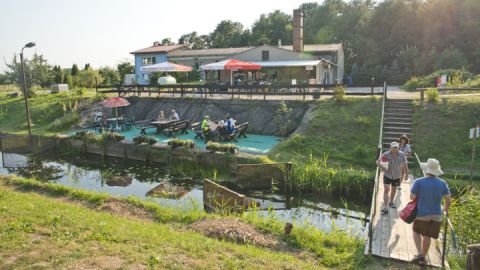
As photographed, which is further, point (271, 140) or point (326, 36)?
point (326, 36)

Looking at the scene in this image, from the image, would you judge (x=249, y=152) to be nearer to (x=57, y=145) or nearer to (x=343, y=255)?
(x=343, y=255)

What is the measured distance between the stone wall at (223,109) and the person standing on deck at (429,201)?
12.4 meters

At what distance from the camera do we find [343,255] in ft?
22.5

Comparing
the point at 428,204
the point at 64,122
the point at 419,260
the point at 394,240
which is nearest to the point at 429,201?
the point at 428,204

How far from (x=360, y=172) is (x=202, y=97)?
41.2 ft

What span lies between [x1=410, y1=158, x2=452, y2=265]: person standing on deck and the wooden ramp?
0.32 m

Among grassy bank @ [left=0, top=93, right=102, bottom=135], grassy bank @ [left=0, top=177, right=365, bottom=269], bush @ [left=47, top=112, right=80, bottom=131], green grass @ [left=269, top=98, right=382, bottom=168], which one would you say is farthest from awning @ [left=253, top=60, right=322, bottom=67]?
grassy bank @ [left=0, top=177, right=365, bottom=269]

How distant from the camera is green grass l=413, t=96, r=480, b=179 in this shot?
12.6 m

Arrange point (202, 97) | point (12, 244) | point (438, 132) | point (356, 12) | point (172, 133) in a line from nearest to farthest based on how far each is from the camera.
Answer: point (12, 244)
point (438, 132)
point (172, 133)
point (202, 97)
point (356, 12)

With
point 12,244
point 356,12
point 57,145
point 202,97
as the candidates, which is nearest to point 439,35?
point 356,12

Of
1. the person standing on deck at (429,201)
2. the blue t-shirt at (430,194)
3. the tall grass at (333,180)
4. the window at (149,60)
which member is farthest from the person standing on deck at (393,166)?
the window at (149,60)

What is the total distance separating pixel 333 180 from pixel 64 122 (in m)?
16.4

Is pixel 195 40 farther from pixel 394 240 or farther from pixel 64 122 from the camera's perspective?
pixel 394 240

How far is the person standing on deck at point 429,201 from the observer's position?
19.3 feet
